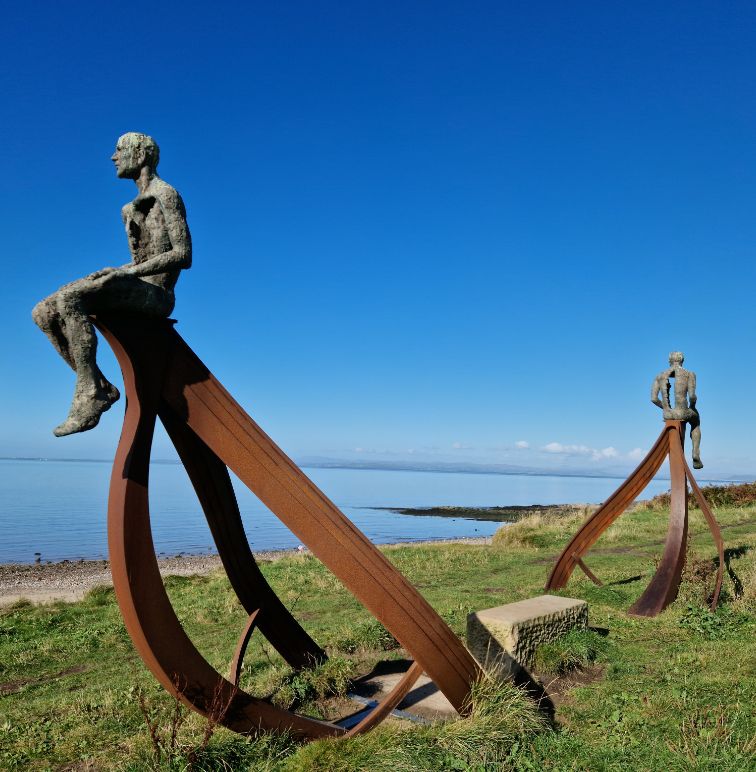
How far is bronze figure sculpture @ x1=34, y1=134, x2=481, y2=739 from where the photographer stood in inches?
163

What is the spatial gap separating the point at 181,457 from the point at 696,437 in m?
8.42

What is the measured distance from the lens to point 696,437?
1063cm

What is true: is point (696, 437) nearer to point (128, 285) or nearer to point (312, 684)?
point (312, 684)

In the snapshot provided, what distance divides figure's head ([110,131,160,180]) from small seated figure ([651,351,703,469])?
27.8ft

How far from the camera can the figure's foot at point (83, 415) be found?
12.8 ft

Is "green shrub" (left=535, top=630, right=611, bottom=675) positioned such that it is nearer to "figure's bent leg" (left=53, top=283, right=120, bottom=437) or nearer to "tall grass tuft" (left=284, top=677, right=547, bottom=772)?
"tall grass tuft" (left=284, top=677, right=547, bottom=772)

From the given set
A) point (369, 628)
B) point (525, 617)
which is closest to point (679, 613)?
point (525, 617)

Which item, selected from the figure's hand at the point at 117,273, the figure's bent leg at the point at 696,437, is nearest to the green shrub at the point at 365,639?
the figure's hand at the point at 117,273

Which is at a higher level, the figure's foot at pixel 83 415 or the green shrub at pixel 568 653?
the figure's foot at pixel 83 415

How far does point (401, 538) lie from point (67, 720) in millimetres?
33603

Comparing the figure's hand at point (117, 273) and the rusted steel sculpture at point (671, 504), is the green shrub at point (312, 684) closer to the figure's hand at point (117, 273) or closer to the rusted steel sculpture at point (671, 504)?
the figure's hand at point (117, 273)

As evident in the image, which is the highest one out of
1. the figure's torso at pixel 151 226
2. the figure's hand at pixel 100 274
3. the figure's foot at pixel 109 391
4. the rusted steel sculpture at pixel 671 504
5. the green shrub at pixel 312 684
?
the figure's torso at pixel 151 226

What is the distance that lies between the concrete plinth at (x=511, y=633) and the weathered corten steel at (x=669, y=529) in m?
2.67

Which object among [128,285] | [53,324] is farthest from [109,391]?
[128,285]
